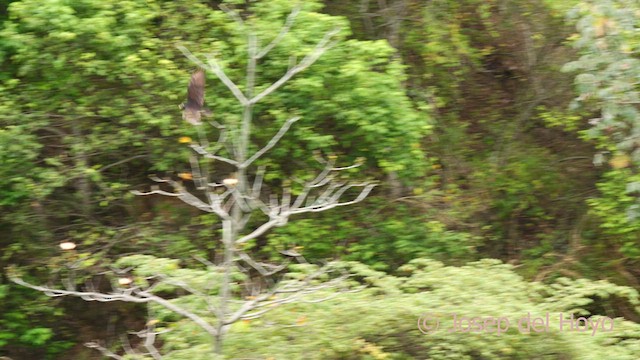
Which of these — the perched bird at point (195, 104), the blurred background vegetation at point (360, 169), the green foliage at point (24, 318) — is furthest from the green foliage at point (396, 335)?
the green foliage at point (24, 318)

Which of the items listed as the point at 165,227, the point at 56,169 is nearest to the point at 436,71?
the point at 165,227

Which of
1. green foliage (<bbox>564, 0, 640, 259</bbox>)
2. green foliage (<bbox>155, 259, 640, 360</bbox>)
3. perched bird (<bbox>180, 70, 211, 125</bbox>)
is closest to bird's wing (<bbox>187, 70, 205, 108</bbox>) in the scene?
perched bird (<bbox>180, 70, 211, 125</bbox>)

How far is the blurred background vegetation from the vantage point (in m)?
5.35

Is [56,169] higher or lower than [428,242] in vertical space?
higher

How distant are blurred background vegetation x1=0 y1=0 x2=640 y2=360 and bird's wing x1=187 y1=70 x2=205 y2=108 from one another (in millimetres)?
351

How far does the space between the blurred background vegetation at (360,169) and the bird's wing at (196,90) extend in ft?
1.15

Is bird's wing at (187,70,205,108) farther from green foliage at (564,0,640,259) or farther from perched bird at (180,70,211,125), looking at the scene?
green foliage at (564,0,640,259)

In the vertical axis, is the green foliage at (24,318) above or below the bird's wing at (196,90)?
below

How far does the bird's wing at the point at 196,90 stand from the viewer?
609 centimetres

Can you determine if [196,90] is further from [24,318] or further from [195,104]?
[24,318]

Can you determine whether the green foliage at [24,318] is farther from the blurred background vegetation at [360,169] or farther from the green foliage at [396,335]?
the green foliage at [396,335]

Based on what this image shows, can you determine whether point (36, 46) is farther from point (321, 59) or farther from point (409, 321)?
point (409, 321)

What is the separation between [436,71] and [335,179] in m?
2.45

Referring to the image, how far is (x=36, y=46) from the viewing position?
6449 mm
